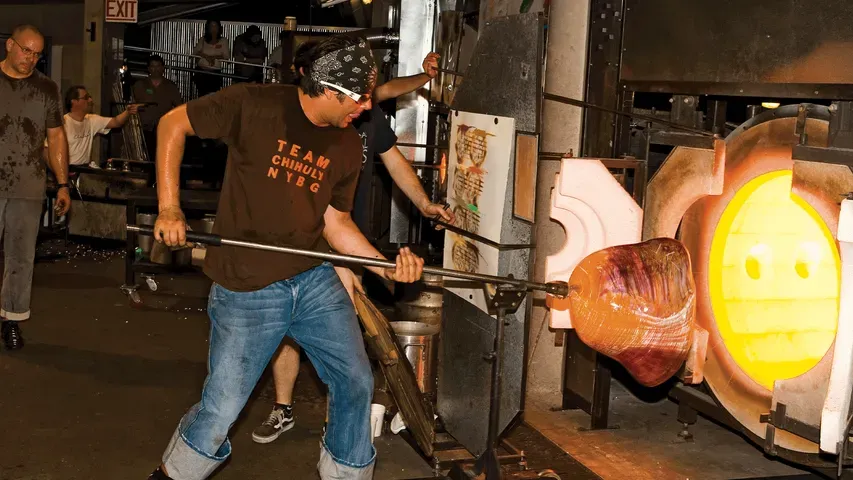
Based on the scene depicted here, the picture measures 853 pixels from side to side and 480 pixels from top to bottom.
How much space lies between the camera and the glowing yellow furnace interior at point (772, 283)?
17.8 feet

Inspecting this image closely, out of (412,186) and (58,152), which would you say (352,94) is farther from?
(58,152)

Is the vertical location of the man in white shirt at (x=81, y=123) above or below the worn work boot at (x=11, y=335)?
above

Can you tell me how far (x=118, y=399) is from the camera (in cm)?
660

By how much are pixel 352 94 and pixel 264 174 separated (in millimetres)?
509

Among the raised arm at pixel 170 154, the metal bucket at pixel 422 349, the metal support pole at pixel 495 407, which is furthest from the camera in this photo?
the metal bucket at pixel 422 349

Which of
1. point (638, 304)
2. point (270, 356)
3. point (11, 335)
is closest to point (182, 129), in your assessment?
point (270, 356)

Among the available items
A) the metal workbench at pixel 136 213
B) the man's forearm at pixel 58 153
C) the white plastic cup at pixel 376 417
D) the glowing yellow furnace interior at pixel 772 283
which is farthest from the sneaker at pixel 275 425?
the metal workbench at pixel 136 213

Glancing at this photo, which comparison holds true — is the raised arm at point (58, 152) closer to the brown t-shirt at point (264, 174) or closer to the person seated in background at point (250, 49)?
the brown t-shirt at point (264, 174)

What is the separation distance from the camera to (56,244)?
12.9 metres

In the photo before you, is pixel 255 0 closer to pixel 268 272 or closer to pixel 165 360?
pixel 165 360

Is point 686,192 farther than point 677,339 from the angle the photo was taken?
Yes

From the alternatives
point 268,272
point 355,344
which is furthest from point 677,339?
point 268,272

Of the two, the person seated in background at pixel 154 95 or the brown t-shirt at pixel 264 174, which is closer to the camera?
the brown t-shirt at pixel 264 174

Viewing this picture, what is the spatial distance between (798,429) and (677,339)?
671 millimetres
